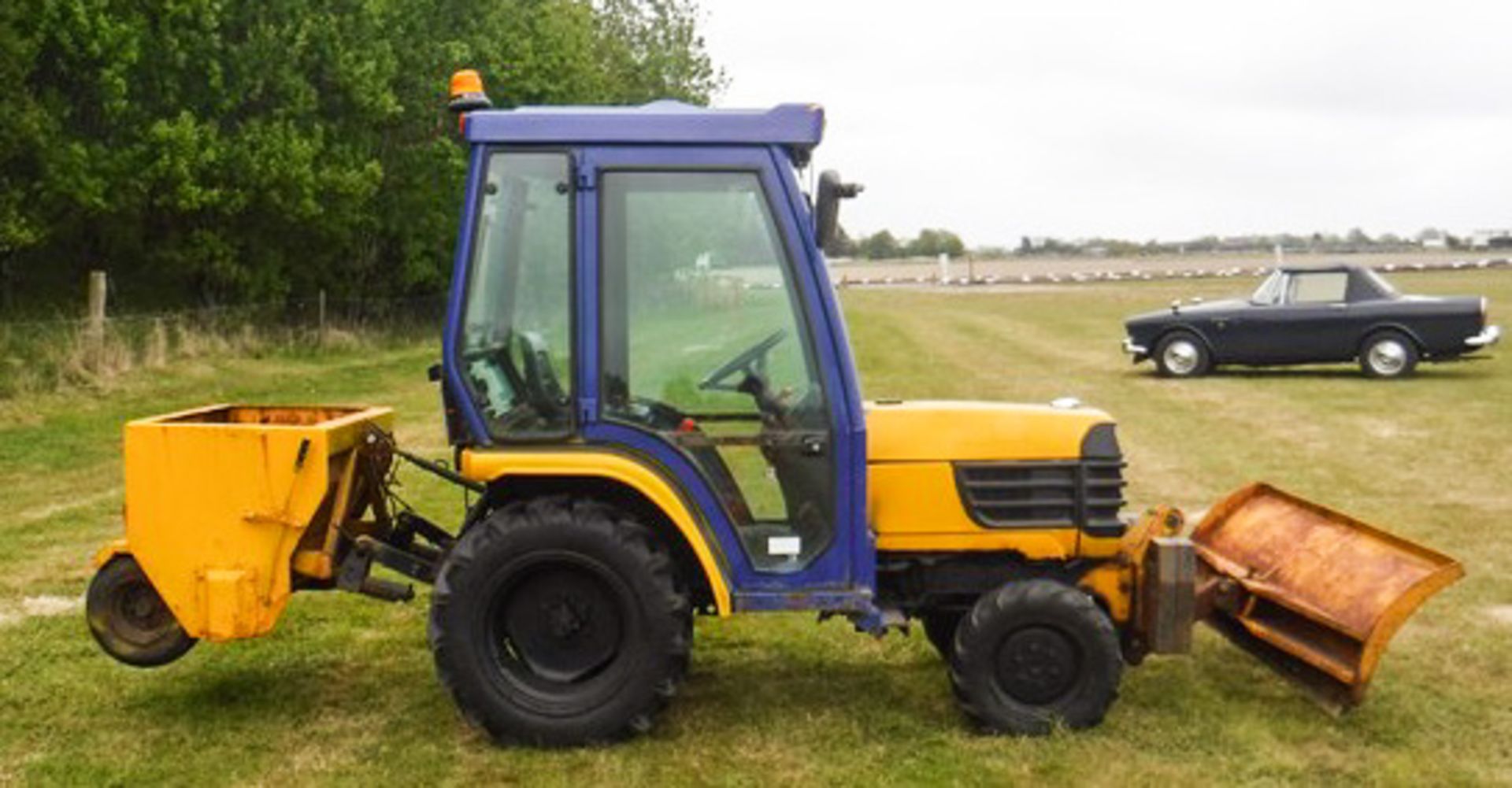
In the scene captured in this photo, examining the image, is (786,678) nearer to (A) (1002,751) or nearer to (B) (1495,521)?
(A) (1002,751)

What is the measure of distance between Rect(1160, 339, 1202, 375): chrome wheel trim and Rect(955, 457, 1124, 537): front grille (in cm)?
1494

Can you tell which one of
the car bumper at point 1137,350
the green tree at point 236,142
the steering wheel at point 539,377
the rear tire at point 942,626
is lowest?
the rear tire at point 942,626

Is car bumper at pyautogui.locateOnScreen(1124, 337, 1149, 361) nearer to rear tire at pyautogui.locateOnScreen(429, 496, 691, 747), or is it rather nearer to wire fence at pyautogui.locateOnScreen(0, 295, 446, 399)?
wire fence at pyautogui.locateOnScreen(0, 295, 446, 399)

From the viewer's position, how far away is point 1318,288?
64.1 feet

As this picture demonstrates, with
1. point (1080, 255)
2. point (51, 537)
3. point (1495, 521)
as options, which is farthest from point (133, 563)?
point (1080, 255)

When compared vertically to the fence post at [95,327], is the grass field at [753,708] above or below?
below

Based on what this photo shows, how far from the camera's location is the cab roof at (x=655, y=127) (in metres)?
5.13

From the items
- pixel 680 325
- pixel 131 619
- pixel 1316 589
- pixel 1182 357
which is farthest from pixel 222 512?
pixel 1182 357

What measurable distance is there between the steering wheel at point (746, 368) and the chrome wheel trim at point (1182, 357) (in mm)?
15683

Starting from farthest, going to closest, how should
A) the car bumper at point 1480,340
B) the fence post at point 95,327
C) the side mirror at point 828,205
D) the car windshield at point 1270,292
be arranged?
the car windshield at point 1270,292 < the car bumper at point 1480,340 < the fence post at point 95,327 < the side mirror at point 828,205

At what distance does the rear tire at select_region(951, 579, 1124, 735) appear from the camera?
5.38m

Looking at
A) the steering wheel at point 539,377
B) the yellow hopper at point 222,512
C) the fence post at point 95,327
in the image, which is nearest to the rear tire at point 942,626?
the steering wheel at point 539,377

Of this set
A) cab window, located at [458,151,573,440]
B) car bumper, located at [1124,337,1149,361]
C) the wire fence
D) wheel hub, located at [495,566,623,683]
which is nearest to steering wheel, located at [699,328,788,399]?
cab window, located at [458,151,573,440]

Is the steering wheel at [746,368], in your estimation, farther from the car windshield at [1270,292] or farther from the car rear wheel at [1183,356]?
the car windshield at [1270,292]
